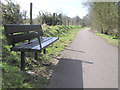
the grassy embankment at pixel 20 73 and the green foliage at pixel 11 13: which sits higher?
the green foliage at pixel 11 13

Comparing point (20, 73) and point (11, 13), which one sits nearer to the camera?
point (20, 73)

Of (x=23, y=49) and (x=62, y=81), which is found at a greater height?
(x=23, y=49)

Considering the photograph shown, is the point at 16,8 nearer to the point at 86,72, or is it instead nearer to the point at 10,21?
the point at 10,21

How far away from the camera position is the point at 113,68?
14.5 ft

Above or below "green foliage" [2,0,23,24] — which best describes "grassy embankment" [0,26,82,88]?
below

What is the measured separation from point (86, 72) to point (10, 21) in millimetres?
5080

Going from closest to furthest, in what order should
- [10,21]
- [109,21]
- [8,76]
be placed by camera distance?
[8,76], [10,21], [109,21]

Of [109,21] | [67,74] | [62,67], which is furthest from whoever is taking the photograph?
[109,21]

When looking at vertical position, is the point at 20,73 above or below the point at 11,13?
below

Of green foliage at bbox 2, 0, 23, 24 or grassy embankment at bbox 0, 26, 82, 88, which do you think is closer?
grassy embankment at bbox 0, 26, 82, 88

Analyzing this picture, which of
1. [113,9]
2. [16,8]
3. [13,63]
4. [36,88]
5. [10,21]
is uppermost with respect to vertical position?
[113,9]

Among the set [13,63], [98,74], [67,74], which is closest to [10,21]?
[13,63]

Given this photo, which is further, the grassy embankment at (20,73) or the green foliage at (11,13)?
the green foliage at (11,13)

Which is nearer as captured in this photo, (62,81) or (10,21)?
(62,81)
